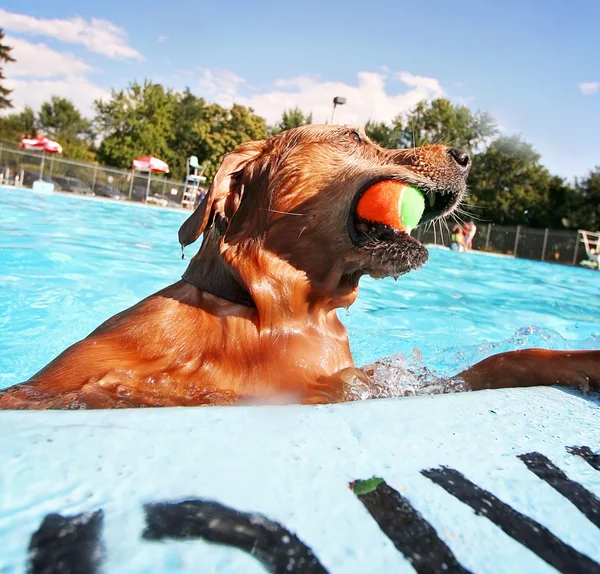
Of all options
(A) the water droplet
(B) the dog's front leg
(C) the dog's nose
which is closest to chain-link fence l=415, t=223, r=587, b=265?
(C) the dog's nose

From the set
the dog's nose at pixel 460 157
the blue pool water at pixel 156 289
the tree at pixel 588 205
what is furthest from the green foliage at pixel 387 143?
the dog's nose at pixel 460 157

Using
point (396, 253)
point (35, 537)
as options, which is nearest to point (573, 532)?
point (35, 537)

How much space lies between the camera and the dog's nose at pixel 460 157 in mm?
2828

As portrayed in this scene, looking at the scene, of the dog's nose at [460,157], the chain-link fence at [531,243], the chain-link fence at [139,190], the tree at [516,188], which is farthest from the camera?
the tree at [516,188]

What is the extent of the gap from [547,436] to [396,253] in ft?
4.23

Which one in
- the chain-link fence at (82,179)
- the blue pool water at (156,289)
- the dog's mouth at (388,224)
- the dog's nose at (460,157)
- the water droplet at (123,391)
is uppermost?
the chain-link fence at (82,179)

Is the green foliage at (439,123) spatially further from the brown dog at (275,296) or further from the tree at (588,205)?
the brown dog at (275,296)

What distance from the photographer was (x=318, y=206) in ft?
9.36

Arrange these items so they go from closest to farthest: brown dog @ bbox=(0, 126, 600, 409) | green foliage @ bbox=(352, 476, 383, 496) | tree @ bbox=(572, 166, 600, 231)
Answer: green foliage @ bbox=(352, 476, 383, 496), brown dog @ bbox=(0, 126, 600, 409), tree @ bbox=(572, 166, 600, 231)

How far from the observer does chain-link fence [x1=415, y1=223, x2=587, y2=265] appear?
3481 centimetres

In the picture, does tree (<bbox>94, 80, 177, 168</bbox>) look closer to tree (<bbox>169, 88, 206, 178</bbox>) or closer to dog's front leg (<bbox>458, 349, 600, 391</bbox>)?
tree (<bbox>169, 88, 206, 178</bbox>)

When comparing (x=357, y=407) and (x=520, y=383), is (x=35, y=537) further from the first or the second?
(x=520, y=383)

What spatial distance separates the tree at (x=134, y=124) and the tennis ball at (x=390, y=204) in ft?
183

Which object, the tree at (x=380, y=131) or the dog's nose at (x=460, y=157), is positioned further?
the tree at (x=380, y=131)
